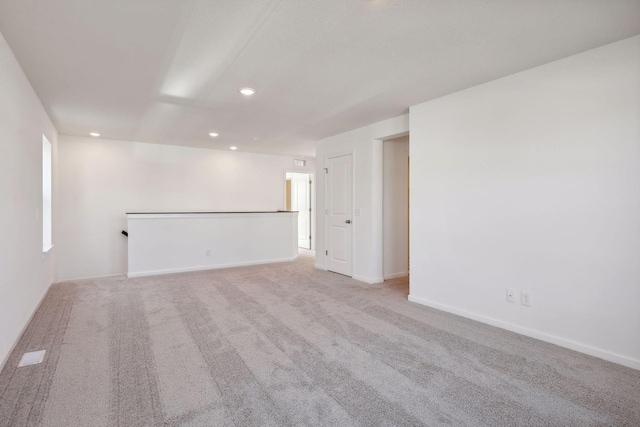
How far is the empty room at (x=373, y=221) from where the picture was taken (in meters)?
1.96

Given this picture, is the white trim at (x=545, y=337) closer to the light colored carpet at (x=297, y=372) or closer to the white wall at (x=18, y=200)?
the light colored carpet at (x=297, y=372)

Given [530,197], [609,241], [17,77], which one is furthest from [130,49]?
[609,241]

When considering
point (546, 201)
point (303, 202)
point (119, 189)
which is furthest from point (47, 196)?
point (546, 201)

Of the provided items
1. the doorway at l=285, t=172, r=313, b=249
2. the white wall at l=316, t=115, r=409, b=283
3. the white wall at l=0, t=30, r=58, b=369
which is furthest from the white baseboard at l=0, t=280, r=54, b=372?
the doorway at l=285, t=172, r=313, b=249

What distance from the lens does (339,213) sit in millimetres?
5426

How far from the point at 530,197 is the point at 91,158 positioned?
6.59 metres

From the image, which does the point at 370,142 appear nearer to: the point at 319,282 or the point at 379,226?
the point at 379,226

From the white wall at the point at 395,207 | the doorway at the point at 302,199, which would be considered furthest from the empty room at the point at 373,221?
the doorway at the point at 302,199

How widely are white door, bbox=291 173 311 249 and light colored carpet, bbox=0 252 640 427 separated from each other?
211 inches

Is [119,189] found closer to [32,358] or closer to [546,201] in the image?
[32,358]

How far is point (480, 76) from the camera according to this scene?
300 centimetres

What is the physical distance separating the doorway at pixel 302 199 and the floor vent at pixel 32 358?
6.66 m

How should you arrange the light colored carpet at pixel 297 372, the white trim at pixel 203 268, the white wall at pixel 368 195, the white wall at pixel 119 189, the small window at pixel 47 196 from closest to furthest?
the light colored carpet at pixel 297 372 → the small window at pixel 47 196 → the white wall at pixel 368 195 → the white trim at pixel 203 268 → the white wall at pixel 119 189

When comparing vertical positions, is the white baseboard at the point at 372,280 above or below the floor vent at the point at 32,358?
above
